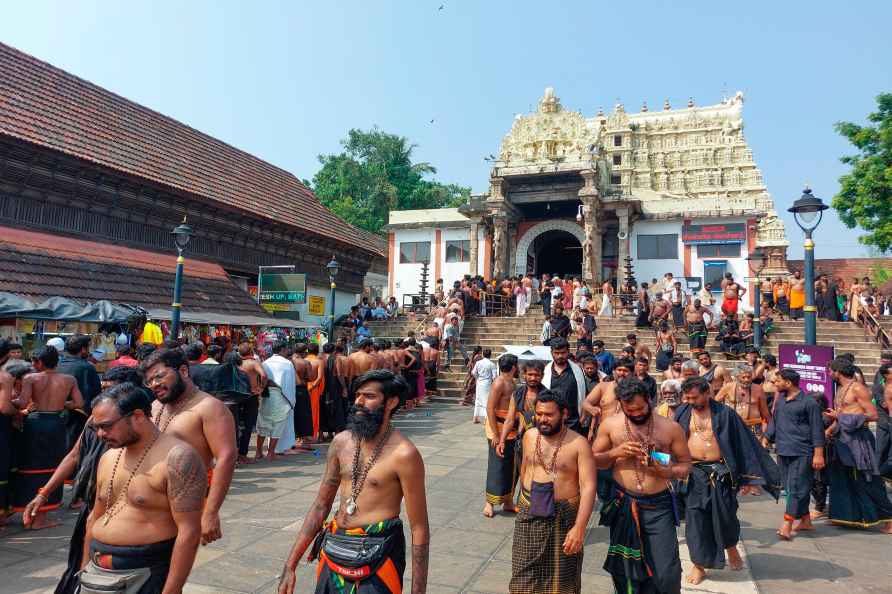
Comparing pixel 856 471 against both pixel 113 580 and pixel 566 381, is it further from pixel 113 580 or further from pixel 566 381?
pixel 113 580

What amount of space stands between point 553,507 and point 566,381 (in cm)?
296

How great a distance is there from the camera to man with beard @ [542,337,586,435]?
637 cm

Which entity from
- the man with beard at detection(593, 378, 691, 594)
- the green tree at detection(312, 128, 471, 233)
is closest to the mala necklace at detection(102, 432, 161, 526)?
the man with beard at detection(593, 378, 691, 594)

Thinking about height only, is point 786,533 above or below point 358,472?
below

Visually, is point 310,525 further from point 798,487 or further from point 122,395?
point 798,487

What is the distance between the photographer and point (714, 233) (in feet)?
86.2

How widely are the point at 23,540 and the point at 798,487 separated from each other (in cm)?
695

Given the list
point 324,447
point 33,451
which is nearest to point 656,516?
point 33,451

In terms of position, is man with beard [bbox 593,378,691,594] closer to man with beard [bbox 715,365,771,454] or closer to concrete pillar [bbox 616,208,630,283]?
man with beard [bbox 715,365,771,454]

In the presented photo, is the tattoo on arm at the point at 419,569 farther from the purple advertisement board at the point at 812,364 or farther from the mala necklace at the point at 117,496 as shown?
the purple advertisement board at the point at 812,364

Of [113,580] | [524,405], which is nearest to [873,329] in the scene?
[524,405]

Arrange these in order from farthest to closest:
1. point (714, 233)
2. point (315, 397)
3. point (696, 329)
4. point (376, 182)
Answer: point (376, 182) < point (714, 233) < point (696, 329) < point (315, 397)

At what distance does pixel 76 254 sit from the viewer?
12.5 metres

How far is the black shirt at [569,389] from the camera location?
6.35m
